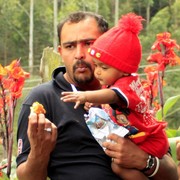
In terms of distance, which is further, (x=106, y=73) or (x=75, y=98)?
(x=106, y=73)

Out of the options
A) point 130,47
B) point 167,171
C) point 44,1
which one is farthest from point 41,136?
point 44,1

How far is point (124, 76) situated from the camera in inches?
59.3

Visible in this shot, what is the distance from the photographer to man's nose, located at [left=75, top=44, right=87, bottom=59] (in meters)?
1.55

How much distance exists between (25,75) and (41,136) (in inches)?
19.1

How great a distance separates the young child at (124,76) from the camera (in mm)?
1471

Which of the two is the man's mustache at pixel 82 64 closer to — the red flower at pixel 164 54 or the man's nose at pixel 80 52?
the man's nose at pixel 80 52

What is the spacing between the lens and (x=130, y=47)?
151 cm

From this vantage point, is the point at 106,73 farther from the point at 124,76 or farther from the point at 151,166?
the point at 151,166

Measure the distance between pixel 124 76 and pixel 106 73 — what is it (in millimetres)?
54

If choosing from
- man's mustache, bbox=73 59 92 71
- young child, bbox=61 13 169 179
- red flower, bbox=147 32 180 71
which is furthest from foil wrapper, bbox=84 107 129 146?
red flower, bbox=147 32 180 71

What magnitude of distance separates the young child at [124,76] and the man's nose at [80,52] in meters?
0.05

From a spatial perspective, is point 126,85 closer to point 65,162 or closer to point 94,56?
point 94,56

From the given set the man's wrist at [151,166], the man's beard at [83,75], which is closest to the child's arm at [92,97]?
the man's beard at [83,75]

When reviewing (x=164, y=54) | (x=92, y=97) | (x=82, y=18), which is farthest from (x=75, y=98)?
(x=164, y=54)
